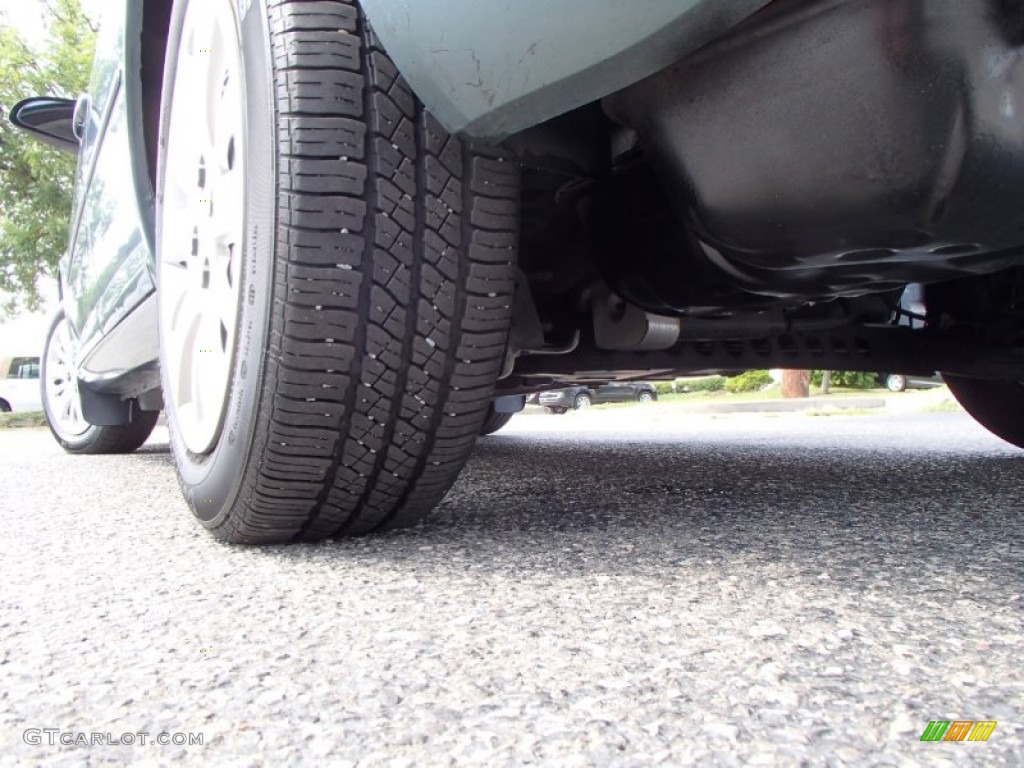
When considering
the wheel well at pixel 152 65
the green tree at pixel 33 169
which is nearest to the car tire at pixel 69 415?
the wheel well at pixel 152 65

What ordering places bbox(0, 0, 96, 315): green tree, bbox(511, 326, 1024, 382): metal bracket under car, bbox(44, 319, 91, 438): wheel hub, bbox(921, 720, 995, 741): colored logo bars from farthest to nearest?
bbox(0, 0, 96, 315): green tree, bbox(44, 319, 91, 438): wheel hub, bbox(511, 326, 1024, 382): metal bracket under car, bbox(921, 720, 995, 741): colored logo bars

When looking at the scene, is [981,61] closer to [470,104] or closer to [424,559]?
[470,104]

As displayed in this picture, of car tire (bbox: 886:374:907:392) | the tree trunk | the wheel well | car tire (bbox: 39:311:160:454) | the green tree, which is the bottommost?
car tire (bbox: 886:374:907:392)

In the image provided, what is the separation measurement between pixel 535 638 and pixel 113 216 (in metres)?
1.95

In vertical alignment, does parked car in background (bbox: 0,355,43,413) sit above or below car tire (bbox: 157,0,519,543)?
below

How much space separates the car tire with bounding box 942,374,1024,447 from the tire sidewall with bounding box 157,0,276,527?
2.42 m

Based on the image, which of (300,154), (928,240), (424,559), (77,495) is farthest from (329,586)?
(77,495)

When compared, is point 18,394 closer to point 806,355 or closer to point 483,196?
point 806,355

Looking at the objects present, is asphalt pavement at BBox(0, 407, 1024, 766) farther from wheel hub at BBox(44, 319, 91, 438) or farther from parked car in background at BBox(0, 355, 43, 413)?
parked car in background at BBox(0, 355, 43, 413)

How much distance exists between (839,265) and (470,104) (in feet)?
1.73

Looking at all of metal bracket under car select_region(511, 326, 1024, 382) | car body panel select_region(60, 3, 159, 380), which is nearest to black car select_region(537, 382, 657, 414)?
car body panel select_region(60, 3, 159, 380)

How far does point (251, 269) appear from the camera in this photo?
115 cm

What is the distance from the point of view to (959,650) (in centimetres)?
79

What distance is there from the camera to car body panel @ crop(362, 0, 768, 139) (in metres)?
0.76
